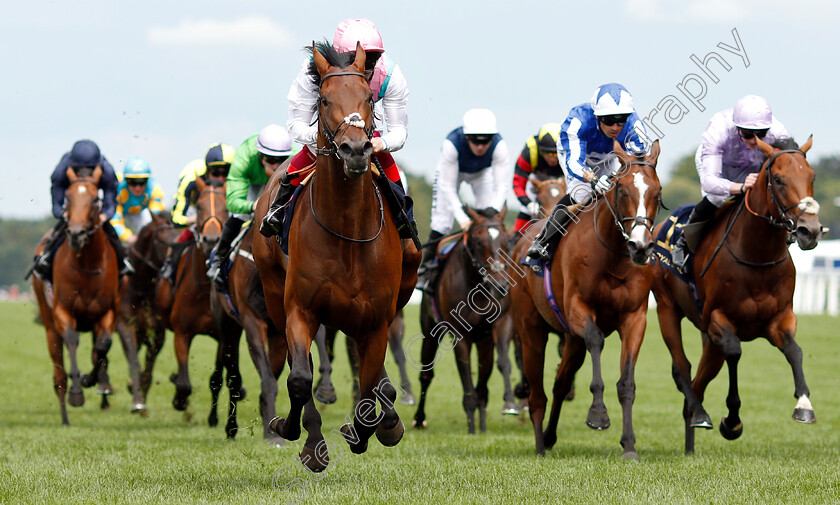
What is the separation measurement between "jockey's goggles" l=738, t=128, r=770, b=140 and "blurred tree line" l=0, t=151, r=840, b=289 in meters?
82.5

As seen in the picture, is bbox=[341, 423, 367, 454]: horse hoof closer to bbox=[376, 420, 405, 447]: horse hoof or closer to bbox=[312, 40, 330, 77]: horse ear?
bbox=[376, 420, 405, 447]: horse hoof

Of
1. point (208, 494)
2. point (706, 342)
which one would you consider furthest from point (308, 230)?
point (706, 342)

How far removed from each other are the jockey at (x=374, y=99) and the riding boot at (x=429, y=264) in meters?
5.10

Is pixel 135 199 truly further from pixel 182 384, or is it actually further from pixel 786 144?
pixel 786 144

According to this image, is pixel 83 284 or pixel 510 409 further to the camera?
pixel 510 409

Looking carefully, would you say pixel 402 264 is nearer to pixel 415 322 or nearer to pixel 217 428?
pixel 217 428

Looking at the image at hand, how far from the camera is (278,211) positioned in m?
6.93

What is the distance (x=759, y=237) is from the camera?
8.41 metres

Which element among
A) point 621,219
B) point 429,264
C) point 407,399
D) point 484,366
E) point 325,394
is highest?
point 621,219

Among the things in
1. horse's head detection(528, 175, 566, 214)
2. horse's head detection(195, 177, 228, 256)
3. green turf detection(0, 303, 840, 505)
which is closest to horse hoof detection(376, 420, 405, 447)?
green turf detection(0, 303, 840, 505)

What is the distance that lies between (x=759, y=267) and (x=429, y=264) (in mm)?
4657

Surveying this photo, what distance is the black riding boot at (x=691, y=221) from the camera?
924 centimetres

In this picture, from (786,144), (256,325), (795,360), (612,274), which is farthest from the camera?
(256,325)

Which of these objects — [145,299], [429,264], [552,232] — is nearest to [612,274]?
[552,232]
